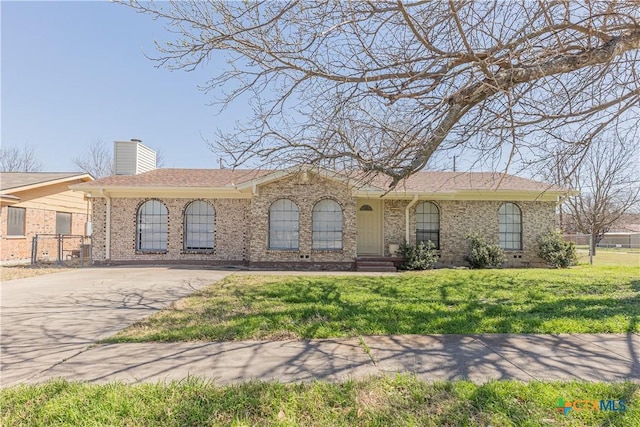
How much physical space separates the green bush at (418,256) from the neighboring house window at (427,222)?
3.83 feet

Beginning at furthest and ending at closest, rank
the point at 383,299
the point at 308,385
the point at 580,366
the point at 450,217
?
the point at 450,217 → the point at 383,299 → the point at 580,366 → the point at 308,385

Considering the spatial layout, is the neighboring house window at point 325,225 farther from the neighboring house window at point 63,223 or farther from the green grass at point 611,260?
the neighboring house window at point 63,223

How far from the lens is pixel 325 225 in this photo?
531 inches

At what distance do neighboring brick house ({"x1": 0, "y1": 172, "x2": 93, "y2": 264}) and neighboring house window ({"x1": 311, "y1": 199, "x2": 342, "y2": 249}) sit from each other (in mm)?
12972

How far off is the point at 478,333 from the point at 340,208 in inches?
349

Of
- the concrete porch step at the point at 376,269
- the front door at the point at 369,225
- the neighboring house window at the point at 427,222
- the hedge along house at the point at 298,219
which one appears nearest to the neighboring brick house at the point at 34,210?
the hedge along house at the point at 298,219

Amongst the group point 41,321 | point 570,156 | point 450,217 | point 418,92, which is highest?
point 418,92

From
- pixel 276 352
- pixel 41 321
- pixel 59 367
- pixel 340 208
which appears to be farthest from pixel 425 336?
pixel 340 208

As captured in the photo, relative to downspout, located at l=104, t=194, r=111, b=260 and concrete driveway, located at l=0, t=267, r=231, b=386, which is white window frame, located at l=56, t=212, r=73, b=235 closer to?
downspout, located at l=104, t=194, r=111, b=260

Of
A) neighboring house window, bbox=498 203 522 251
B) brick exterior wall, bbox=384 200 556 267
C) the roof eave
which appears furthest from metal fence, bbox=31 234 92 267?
neighboring house window, bbox=498 203 522 251

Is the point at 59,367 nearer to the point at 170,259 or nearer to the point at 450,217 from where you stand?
the point at 170,259

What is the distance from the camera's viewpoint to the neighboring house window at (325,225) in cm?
1347

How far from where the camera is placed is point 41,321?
566 cm

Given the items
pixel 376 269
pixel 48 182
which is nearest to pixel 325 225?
pixel 376 269
